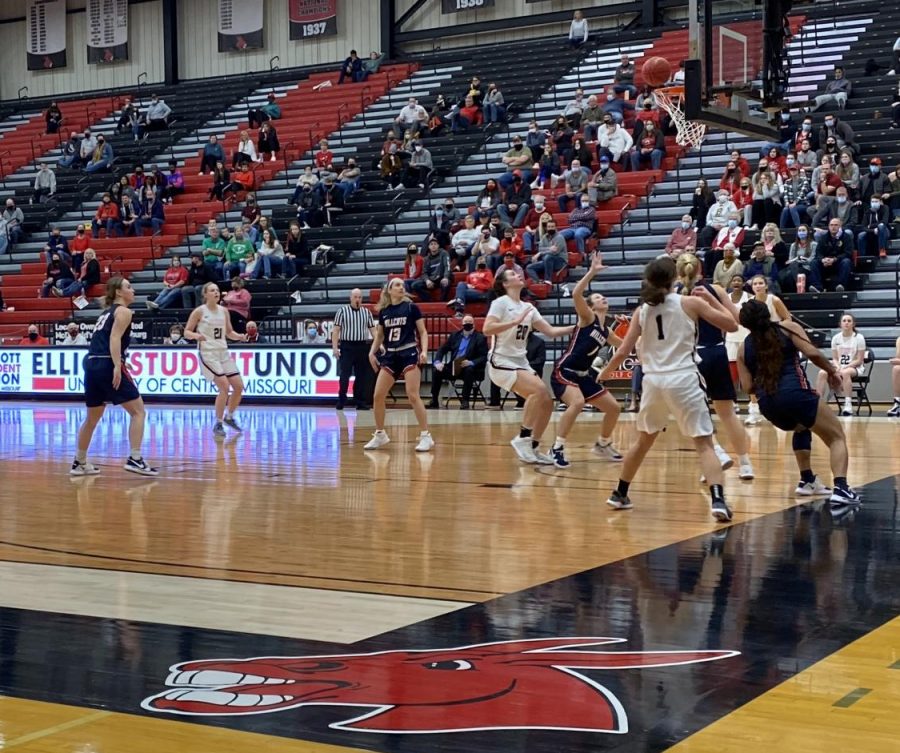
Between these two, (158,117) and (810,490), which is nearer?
(810,490)

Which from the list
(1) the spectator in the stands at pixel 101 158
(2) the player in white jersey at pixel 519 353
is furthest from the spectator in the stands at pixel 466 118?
(2) the player in white jersey at pixel 519 353

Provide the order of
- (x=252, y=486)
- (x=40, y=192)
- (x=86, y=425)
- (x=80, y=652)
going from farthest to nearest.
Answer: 1. (x=40, y=192)
2. (x=86, y=425)
3. (x=252, y=486)
4. (x=80, y=652)

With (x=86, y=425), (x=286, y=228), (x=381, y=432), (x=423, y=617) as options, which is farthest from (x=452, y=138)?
(x=423, y=617)

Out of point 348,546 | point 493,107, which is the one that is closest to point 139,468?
point 348,546

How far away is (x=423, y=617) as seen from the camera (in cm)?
579

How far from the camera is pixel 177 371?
24.8 meters

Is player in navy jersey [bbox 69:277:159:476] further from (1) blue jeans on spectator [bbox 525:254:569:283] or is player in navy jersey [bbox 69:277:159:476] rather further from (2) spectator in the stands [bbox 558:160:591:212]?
(2) spectator in the stands [bbox 558:160:591:212]

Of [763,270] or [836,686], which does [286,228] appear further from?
[836,686]

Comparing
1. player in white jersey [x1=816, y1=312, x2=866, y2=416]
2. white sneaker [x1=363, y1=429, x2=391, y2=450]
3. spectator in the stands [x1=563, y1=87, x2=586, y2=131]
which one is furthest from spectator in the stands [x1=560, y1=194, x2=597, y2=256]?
white sneaker [x1=363, y1=429, x2=391, y2=450]

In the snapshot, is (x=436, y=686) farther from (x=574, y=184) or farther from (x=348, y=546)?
(x=574, y=184)

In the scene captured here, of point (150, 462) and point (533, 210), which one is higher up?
point (533, 210)

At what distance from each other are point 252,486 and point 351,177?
19.7 m

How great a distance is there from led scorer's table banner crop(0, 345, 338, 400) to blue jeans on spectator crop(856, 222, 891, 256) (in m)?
9.35

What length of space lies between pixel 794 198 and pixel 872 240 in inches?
62.0
